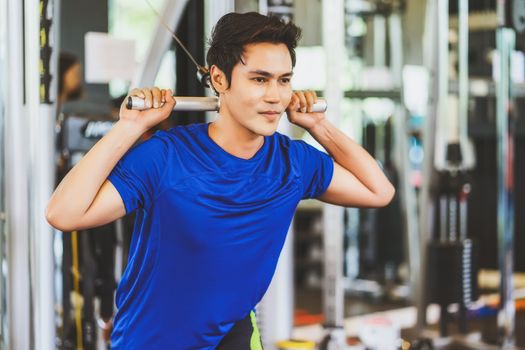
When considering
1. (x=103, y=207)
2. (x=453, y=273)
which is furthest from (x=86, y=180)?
(x=453, y=273)

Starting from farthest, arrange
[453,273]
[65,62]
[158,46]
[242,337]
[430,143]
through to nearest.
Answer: [430,143] < [453,273] < [65,62] < [158,46] < [242,337]

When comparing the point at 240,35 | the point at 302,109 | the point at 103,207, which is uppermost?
the point at 240,35

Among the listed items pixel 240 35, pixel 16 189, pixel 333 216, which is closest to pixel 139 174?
pixel 240 35

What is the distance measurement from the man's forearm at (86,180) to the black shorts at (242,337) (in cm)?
48

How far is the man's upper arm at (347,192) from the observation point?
7.13 feet

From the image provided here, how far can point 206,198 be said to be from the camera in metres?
1.86

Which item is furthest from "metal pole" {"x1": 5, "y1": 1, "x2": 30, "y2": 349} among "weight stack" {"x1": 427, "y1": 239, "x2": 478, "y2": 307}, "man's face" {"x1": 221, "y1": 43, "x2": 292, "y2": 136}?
"weight stack" {"x1": 427, "y1": 239, "x2": 478, "y2": 307}

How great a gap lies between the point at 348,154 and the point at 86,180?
73 centimetres

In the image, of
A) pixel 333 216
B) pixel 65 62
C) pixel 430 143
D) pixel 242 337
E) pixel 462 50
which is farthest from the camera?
pixel 462 50

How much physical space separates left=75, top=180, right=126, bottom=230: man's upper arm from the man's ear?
34 centimetres

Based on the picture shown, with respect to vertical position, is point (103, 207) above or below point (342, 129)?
below

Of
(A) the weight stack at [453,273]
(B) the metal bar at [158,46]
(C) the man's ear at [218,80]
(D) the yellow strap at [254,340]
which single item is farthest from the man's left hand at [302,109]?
(A) the weight stack at [453,273]

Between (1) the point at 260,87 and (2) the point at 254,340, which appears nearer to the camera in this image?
(1) the point at 260,87

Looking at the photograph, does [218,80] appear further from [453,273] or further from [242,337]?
[453,273]
